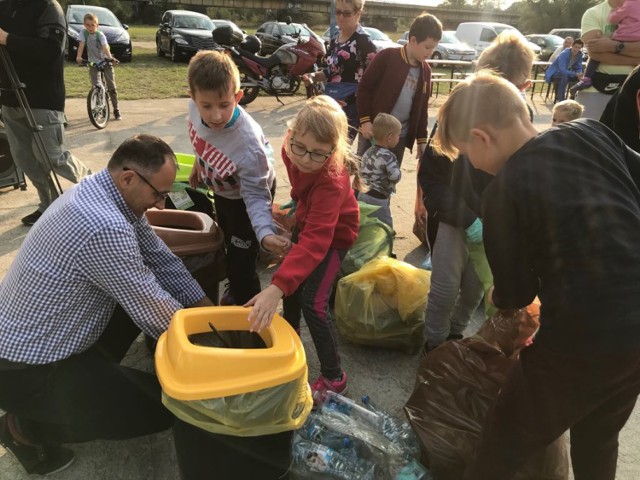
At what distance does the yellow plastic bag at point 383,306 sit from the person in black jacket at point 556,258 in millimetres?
1054

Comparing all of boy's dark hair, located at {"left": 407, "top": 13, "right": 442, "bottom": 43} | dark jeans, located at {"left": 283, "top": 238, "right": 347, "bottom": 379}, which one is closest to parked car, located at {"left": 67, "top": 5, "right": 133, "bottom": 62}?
boy's dark hair, located at {"left": 407, "top": 13, "right": 442, "bottom": 43}

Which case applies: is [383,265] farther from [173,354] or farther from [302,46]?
[302,46]

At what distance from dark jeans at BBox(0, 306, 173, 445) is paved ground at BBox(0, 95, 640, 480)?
0.17 meters

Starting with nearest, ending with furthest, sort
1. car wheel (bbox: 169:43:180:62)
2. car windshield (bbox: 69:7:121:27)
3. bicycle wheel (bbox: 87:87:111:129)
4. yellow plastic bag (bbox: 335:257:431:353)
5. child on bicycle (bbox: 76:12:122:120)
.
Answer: yellow plastic bag (bbox: 335:257:431:353), bicycle wheel (bbox: 87:87:111:129), child on bicycle (bbox: 76:12:122:120), car windshield (bbox: 69:7:121:27), car wheel (bbox: 169:43:180:62)

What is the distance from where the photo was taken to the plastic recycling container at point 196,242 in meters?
2.28

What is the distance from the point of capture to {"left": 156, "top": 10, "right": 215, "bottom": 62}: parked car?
14.5 m

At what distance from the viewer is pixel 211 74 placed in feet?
7.06

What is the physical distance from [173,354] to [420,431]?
1.00 m

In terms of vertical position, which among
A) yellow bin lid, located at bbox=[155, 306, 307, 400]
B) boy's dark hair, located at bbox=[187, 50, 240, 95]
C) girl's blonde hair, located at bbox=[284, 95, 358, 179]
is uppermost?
boy's dark hair, located at bbox=[187, 50, 240, 95]

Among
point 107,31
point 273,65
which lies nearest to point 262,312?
point 273,65

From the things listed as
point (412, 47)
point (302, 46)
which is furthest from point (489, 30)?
point (412, 47)

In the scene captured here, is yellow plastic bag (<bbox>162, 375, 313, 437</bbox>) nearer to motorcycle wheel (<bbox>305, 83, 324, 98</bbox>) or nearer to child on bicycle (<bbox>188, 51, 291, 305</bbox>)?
child on bicycle (<bbox>188, 51, 291, 305</bbox>)

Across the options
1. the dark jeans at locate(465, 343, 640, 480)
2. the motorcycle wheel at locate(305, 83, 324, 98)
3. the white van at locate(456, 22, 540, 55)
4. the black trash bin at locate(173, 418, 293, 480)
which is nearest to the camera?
the dark jeans at locate(465, 343, 640, 480)

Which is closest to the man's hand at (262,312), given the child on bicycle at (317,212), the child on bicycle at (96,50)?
the child on bicycle at (317,212)
